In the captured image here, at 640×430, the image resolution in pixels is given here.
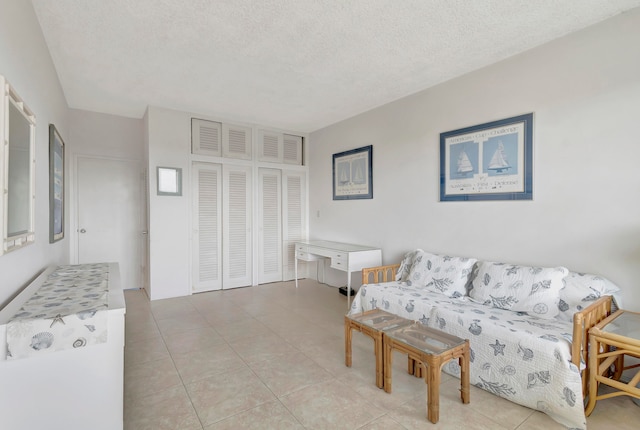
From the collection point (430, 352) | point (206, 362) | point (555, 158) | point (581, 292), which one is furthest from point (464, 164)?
point (206, 362)

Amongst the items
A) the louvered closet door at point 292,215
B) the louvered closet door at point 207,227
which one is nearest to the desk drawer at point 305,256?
the louvered closet door at point 292,215

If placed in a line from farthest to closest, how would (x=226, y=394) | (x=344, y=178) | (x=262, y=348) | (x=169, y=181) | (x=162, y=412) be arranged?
(x=344, y=178), (x=169, y=181), (x=262, y=348), (x=226, y=394), (x=162, y=412)

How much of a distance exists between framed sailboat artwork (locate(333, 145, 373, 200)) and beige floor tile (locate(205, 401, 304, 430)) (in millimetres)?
2842

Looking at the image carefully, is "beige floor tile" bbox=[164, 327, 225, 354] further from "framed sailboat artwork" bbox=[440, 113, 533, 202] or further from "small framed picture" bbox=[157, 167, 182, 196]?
"framed sailboat artwork" bbox=[440, 113, 533, 202]

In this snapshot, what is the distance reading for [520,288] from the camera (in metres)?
2.40

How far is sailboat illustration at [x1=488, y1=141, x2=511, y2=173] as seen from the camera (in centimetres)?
275

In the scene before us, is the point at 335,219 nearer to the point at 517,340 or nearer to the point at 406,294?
the point at 406,294

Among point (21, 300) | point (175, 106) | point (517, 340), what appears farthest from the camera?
point (175, 106)

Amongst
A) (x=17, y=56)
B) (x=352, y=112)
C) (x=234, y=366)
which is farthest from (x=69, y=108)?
(x=234, y=366)

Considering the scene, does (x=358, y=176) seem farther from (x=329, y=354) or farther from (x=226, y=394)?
(x=226, y=394)

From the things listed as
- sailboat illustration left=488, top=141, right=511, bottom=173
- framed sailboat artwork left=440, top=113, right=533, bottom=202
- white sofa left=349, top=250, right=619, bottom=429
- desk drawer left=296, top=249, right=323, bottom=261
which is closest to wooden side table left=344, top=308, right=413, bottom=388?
white sofa left=349, top=250, right=619, bottom=429

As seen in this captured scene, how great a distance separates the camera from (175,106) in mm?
4043

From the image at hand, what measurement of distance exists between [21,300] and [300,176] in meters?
4.12

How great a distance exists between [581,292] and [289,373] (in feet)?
7.01
